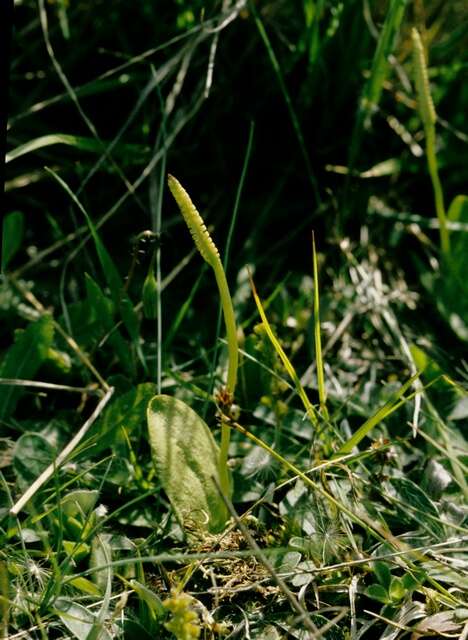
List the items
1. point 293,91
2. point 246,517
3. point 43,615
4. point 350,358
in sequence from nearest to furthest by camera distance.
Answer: point 43,615, point 246,517, point 350,358, point 293,91

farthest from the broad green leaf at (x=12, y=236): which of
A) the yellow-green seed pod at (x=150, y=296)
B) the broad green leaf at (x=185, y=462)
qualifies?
the broad green leaf at (x=185, y=462)

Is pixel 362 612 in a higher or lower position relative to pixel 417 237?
lower

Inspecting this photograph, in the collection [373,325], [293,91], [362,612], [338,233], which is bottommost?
[362,612]

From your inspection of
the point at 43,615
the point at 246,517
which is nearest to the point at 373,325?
the point at 246,517

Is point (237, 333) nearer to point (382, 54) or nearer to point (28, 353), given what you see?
point (28, 353)

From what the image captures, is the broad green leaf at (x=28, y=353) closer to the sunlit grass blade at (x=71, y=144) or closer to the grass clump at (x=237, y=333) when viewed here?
the grass clump at (x=237, y=333)

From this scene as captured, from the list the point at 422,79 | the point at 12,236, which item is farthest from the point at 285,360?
the point at 12,236

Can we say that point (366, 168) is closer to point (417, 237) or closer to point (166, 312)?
point (417, 237)
